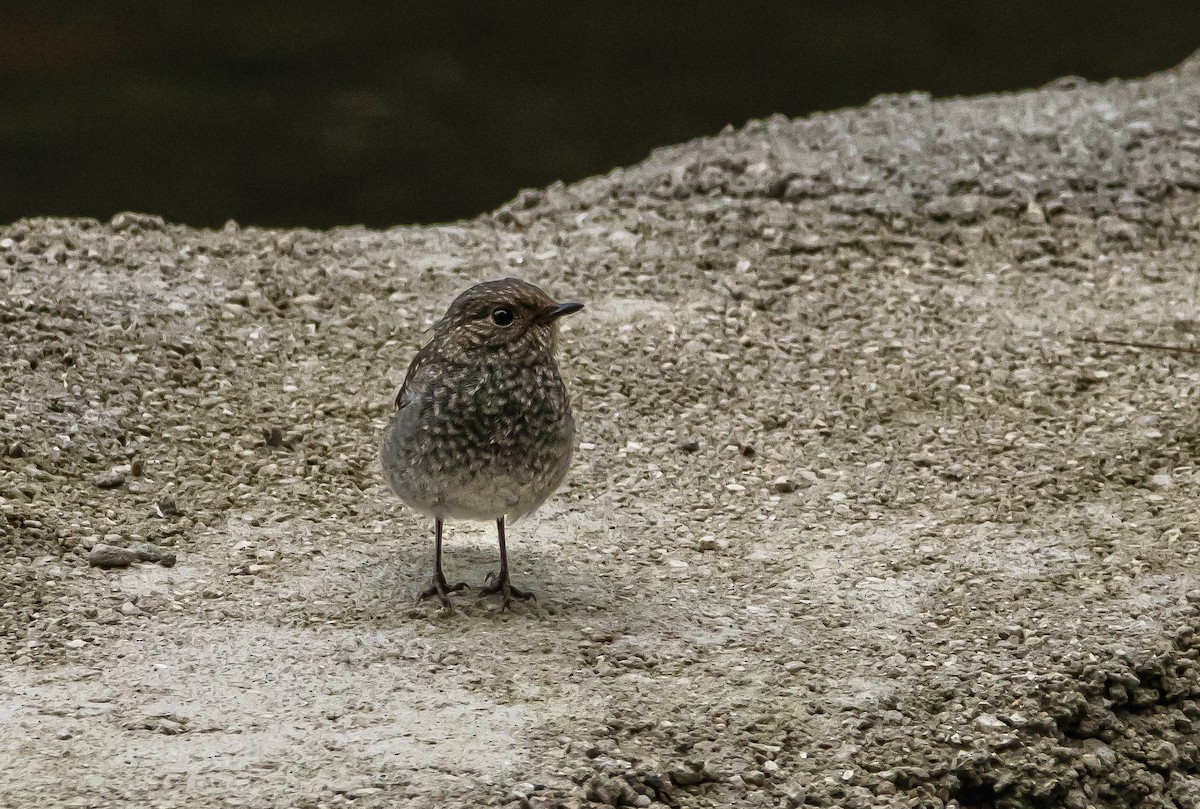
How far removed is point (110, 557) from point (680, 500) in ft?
5.91

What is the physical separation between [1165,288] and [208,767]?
4712 millimetres

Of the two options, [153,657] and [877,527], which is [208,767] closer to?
[153,657]

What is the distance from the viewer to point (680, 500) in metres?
→ 5.28

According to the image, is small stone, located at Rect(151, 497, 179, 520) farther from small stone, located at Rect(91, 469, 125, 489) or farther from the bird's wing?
the bird's wing

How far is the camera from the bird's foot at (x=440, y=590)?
440 cm

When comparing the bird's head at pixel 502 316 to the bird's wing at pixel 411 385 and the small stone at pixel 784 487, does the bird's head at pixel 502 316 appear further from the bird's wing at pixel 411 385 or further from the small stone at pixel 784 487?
the small stone at pixel 784 487

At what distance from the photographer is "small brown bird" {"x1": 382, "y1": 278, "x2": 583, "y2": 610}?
4.28 m

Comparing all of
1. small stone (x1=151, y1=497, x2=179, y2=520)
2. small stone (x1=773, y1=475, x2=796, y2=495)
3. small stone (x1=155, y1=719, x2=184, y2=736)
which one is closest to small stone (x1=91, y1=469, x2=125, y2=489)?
small stone (x1=151, y1=497, x2=179, y2=520)

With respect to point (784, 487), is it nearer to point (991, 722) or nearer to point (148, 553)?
point (991, 722)

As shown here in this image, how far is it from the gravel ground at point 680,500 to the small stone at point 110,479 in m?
0.01

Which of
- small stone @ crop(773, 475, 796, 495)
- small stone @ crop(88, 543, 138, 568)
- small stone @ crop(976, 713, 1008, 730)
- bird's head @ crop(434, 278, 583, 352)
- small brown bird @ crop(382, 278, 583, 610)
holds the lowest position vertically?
small stone @ crop(976, 713, 1008, 730)

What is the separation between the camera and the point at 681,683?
411 cm

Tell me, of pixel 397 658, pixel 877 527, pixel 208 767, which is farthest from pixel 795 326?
pixel 208 767

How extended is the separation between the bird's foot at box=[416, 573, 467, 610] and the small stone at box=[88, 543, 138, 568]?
89 centimetres
